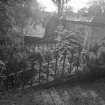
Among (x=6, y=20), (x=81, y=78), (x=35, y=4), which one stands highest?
(x=35, y=4)

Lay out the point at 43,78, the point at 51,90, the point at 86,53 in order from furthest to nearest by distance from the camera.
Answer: the point at 86,53 → the point at 43,78 → the point at 51,90

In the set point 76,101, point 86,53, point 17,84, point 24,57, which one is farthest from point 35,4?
point 76,101

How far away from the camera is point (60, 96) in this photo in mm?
2559

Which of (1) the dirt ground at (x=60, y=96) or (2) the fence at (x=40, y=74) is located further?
(2) the fence at (x=40, y=74)

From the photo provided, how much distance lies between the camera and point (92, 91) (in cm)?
275

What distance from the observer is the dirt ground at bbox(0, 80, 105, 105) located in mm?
2385

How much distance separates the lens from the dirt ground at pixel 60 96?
2.38 m

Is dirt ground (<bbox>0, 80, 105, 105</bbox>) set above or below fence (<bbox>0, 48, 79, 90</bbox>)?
below

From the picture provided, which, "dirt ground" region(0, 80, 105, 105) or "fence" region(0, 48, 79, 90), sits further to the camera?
"fence" region(0, 48, 79, 90)

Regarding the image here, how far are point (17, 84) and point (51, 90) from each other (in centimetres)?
67

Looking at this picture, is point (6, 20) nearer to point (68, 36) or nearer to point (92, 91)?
point (68, 36)

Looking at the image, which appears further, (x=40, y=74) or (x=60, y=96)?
(x=40, y=74)

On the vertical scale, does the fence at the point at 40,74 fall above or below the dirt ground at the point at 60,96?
above

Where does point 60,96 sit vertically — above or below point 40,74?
below
